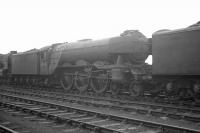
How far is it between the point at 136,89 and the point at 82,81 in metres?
4.26

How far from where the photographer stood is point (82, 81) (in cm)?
1495

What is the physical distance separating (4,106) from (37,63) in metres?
9.07

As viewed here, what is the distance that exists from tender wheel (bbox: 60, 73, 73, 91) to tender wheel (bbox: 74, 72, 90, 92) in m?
0.61

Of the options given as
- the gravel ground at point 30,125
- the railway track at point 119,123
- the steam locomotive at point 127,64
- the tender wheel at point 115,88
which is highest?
the steam locomotive at point 127,64

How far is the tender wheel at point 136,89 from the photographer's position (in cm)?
1146

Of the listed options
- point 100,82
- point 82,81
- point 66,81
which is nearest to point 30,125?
point 100,82

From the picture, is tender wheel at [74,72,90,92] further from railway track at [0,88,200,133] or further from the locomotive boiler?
railway track at [0,88,200,133]

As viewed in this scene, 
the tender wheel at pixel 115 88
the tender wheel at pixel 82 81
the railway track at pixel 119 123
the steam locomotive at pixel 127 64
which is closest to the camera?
the railway track at pixel 119 123

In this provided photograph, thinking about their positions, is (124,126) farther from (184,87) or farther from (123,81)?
(123,81)

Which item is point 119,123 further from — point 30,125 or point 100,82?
point 100,82

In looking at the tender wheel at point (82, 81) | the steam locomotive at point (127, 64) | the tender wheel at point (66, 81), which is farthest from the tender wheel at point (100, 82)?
the tender wheel at point (66, 81)

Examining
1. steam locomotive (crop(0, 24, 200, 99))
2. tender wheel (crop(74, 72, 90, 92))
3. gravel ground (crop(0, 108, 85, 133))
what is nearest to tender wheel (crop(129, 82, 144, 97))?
steam locomotive (crop(0, 24, 200, 99))

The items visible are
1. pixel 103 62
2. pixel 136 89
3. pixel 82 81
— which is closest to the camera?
pixel 136 89

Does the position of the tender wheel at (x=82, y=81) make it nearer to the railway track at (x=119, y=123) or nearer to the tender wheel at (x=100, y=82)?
the tender wheel at (x=100, y=82)
